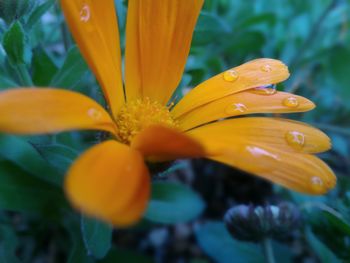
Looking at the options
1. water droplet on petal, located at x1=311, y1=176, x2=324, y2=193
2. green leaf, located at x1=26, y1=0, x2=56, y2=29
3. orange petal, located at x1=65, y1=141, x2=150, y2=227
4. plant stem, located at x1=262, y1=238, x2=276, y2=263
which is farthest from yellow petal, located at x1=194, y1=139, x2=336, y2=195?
green leaf, located at x1=26, y1=0, x2=56, y2=29

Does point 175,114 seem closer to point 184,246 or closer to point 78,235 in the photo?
point 78,235

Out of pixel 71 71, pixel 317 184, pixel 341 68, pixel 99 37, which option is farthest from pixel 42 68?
pixel 341 68

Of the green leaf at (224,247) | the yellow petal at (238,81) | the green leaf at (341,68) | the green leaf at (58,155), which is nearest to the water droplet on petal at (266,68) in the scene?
the yellow petal at (238,81)

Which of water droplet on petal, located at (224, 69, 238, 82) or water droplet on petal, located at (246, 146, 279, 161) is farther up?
water droplet on petal, located at (224, 69, 238, 82)

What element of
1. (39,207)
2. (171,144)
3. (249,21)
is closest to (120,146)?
(171,144)

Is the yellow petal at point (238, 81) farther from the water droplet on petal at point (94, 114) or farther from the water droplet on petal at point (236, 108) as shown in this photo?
the water droplet on petal at point (94, 114)

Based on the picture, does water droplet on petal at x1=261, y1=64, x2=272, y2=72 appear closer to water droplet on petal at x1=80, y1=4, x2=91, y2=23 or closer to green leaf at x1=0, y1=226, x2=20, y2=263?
water droplet on petal at x1=80, y1=4, x2=91, y2=23
